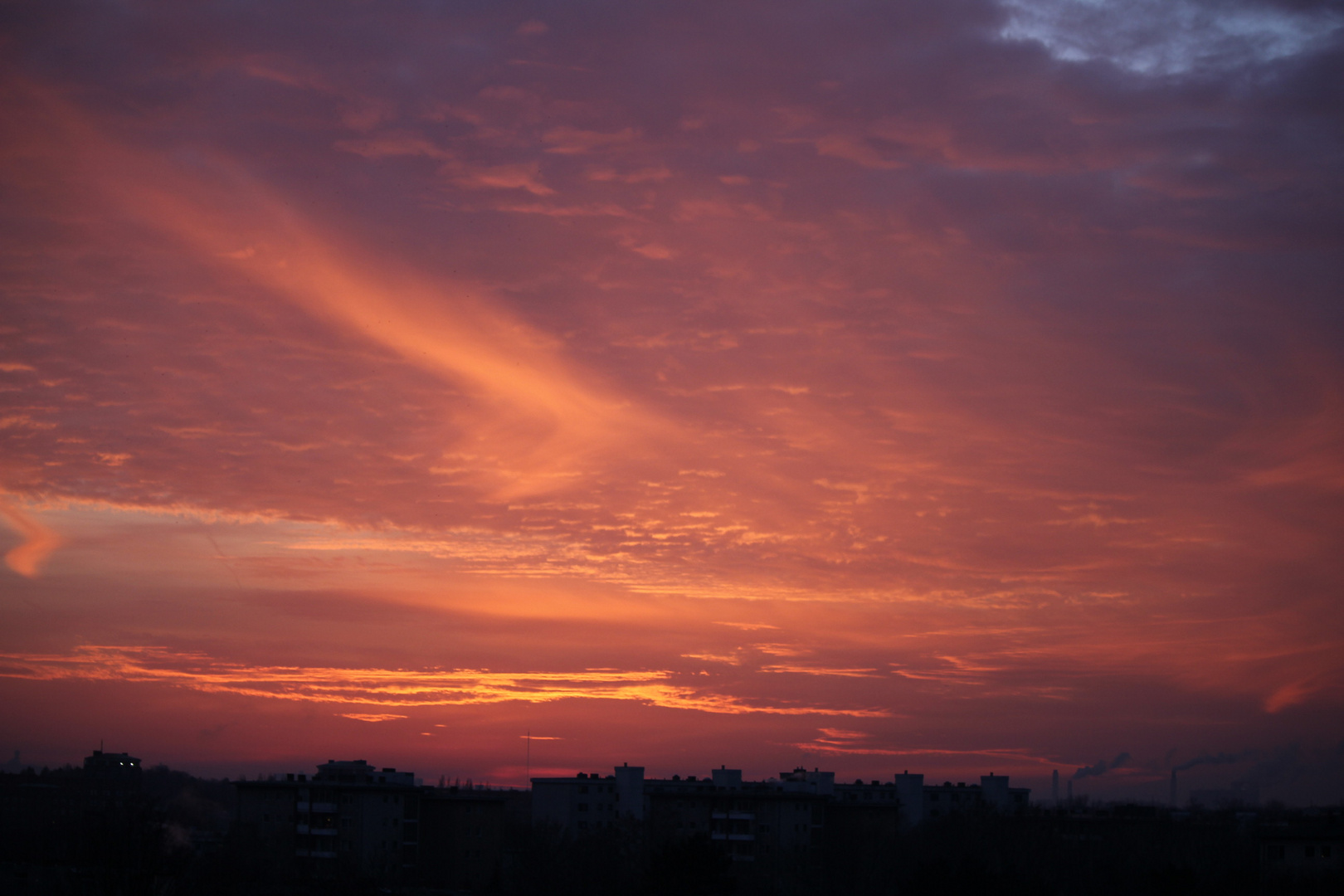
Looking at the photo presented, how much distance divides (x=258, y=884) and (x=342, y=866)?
264 inches

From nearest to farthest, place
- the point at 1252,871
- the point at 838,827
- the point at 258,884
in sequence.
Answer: the point at 258,884 < the point at 1252,871 < the point at 838,827

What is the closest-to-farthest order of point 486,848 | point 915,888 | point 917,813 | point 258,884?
point 915,888, point 258,884, point 486,848, point 917,813

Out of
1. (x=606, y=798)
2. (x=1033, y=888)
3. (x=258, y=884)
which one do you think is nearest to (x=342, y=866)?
(x=258, y=884)

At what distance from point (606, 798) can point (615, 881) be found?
1981 cm

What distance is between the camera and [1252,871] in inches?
4082

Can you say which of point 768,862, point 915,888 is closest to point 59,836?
point 768,862

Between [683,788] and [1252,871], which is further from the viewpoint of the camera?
[683,788]

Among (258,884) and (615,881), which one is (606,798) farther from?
(258,884)

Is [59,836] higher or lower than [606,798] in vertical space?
lower

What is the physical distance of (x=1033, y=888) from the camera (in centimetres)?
7938

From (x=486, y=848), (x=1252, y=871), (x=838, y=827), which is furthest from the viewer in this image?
(x=838, y=827)

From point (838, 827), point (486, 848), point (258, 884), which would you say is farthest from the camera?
point (838, 827)

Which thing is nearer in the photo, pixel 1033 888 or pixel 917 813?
pixel 1033 888

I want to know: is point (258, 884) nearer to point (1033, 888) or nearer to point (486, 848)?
point (486, 848)
